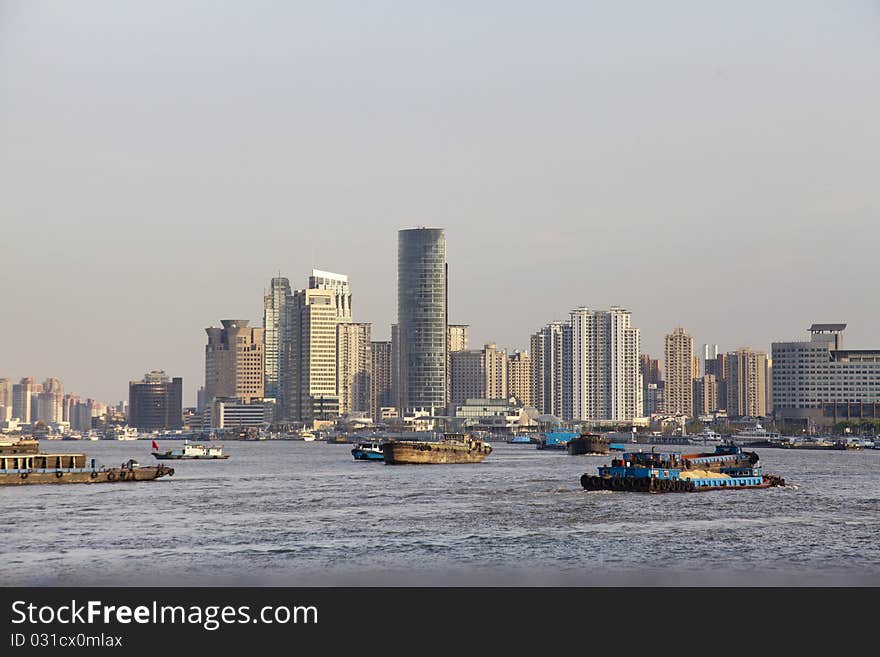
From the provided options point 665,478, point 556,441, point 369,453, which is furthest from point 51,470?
point 556,441

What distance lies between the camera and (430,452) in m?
97.8

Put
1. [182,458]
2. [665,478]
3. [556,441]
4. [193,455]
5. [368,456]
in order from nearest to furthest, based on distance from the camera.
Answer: [665,478] < [368,456] < [193,455] < [182,458] < [556,441]

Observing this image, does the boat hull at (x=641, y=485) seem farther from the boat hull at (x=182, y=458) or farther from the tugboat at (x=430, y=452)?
the boat hull at (x=182, y=458)

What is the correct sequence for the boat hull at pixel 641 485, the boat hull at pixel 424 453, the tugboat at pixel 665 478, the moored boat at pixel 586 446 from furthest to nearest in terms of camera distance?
the moored boat at pixel 586 446 → the boat hull at pixel 424 453 → the tugboat at pixel 665 478 → the boat hull at pixel 641 485

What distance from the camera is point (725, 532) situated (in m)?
40.5

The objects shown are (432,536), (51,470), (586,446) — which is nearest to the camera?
(432,536)

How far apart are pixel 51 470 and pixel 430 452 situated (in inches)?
1440

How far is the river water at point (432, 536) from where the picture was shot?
2939 centimetres

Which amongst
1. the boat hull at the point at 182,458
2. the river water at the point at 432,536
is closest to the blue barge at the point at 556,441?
the boat hull at the point at 182,458

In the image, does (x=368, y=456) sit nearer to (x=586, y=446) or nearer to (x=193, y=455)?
(x=193, y=455)

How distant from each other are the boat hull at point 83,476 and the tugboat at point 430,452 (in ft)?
84.2

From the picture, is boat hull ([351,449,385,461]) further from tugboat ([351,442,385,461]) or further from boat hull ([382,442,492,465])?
boat hull ([382,442,492,465])
